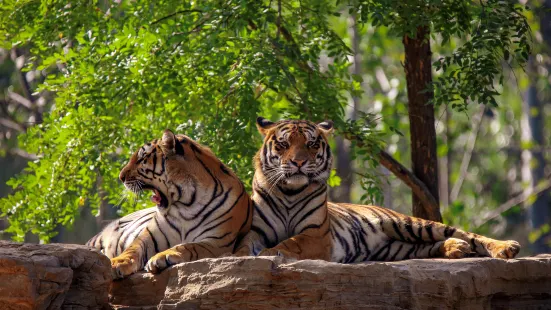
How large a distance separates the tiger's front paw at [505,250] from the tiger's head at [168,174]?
2050 millimetres

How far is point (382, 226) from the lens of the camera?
699cm

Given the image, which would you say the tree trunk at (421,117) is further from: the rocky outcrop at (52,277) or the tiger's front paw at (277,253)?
the rocky outcrop at (52,277)

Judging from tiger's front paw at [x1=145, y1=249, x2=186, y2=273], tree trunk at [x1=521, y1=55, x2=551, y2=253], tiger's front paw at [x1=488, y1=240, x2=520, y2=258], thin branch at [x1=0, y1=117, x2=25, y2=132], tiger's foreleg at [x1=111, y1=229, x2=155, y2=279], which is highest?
tiger's front paw at [x1=145, y1=249, x2=186, y2=273]

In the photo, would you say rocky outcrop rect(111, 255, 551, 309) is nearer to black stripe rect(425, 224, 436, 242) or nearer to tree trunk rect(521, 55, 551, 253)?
black stripe rect(425, 224, 436, 242)

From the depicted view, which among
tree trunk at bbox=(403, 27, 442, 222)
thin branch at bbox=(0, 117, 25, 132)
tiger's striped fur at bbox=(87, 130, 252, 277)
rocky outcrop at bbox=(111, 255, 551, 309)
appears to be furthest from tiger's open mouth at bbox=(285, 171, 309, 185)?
thin branch at bbox=(0, 117, 25, 132)

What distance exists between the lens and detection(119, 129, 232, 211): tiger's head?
592 cm

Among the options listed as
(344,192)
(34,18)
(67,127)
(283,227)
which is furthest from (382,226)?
(344,192)

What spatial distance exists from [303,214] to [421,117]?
9.61 feet

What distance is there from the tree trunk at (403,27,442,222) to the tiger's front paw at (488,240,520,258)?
2.46 m

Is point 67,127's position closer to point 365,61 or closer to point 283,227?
point 283,227

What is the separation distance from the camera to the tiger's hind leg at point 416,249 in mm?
6523

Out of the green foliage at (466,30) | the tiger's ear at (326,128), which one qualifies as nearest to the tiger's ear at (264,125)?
the tiger's ear at (326,128)

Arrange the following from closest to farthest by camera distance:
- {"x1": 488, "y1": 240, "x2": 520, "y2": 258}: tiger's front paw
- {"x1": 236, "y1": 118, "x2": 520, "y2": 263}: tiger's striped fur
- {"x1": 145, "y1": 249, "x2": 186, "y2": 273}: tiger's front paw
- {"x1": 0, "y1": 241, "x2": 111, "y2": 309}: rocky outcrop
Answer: {"x1": 0, "y1": 241, "x2": 111, "y2": 309}: rocky outcrop → {"x1": 145, "y1": 249, "x2": 186, "y2": 273}: tiger's front paw → {"x1": 236, "y1": 118, "x2": 520, "y2": 263}: tiger's striped fur → {"x1": 488, "y1": 240, "x2": 520, "y2": 258}: tiger's front paw

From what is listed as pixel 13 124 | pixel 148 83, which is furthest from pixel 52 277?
pixel 13 124
